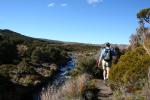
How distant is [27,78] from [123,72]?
18299 mm

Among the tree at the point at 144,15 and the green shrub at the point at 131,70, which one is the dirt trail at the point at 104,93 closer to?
the green shrub at the point at 131,70

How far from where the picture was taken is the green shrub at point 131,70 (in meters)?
14.4

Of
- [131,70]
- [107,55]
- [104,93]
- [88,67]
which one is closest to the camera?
[107,55]

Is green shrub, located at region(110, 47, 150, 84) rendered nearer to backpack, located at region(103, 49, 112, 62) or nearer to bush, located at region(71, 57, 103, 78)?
backpack, located at region(103, 49, 112, 62)

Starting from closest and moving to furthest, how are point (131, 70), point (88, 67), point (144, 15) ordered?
point (131, 70)
point (88, 67)
point (144, 15)

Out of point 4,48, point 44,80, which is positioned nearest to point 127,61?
point 44,80

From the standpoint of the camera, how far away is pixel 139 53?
17672mm

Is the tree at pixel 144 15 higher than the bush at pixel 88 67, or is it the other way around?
the tree at pixel 144 15

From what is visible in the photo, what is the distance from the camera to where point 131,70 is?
14.8 metres

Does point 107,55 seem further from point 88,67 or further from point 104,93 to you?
point 88,67

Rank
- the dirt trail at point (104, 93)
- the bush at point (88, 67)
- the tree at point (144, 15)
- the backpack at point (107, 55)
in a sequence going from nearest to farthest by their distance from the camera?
the backpack at point (107, 55), the dirt trail at point (104, 93), the bush at point (88, 67), the tree at point (144, 15)

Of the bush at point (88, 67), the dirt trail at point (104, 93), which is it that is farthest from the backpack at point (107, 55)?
the bush at point (88, 67)

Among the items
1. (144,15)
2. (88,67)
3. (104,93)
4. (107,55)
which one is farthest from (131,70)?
(144,15)

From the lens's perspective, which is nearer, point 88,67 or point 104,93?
point 104,93
